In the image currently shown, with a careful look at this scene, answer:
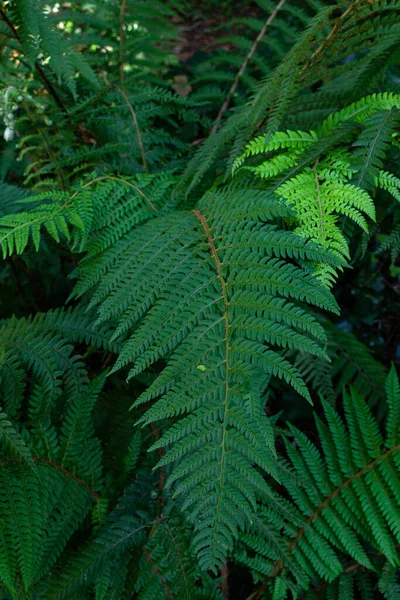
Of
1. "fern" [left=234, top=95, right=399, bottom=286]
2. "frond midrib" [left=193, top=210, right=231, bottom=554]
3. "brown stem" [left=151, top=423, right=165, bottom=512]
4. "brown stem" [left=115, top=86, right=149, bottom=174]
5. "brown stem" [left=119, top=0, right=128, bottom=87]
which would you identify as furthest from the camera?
"brown stem" [left=119, top=0, right=128, bottom=87]

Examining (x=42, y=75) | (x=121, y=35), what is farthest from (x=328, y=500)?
(x=121, y=35)

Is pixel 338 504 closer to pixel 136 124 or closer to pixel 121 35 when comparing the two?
pixel 136 124

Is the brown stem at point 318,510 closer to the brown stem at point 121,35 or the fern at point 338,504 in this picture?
the fern at point 338,504

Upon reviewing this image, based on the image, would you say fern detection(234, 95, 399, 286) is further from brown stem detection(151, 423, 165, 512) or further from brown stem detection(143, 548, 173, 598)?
brown stem detection(143, 548, 173, 598)

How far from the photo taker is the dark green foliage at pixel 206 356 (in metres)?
1.05

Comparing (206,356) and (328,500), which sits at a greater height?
(206,356)

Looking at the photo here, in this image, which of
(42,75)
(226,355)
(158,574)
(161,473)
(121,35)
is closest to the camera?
(226,355)

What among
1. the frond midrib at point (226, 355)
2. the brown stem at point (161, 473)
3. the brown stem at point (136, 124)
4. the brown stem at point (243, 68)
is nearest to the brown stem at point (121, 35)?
the brown stem at point (136, 124)

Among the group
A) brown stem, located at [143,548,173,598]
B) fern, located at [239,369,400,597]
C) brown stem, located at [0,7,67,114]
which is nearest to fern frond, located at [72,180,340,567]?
brown stem, located at [143,548,173,598]

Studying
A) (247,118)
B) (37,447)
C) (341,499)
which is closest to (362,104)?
(247,118)

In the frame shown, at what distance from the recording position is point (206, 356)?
1068mm

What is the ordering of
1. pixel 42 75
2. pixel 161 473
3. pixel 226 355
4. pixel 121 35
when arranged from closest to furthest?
pixel 226 355, pixel 161 473, pixel 42 75, pixel 121 35

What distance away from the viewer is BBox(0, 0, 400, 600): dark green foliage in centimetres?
105

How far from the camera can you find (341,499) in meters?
1.48
